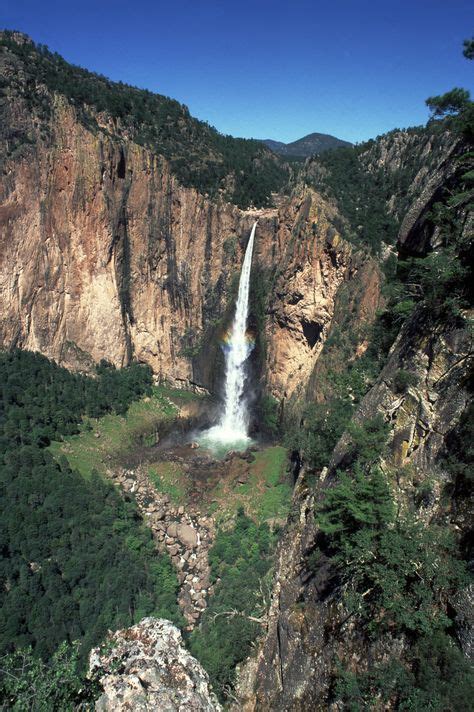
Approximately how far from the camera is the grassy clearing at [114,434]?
34.2 meters

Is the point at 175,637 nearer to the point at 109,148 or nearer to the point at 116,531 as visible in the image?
the point at 116,531

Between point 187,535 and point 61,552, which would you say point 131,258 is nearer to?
point 187,535

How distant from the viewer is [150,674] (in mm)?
9078

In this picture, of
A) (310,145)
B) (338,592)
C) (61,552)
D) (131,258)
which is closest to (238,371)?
(131,258)

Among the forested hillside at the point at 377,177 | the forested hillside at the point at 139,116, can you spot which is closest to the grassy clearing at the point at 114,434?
the forested hillside at the point at 139,116

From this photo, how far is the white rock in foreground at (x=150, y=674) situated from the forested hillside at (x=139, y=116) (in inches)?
1573

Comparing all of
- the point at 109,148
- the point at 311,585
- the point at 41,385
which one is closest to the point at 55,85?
the point at 109,148

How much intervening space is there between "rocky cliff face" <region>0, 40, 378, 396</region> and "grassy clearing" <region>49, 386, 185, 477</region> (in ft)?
14.9

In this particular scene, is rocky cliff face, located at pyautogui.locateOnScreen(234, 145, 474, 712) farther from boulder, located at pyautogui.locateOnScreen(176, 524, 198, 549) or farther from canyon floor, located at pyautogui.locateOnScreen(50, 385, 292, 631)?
boulder, located at pyautogui.locateOnScreen(176, 524, 198, 549)

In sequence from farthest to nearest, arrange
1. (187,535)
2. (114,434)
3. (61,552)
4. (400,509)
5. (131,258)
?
(131,258) < (114,434) < (187,535) < (61,552) < (400,509)

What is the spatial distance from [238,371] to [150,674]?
32437 millimetres

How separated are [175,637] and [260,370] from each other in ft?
101

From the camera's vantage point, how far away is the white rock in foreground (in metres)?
8.28

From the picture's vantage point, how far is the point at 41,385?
3962cm
